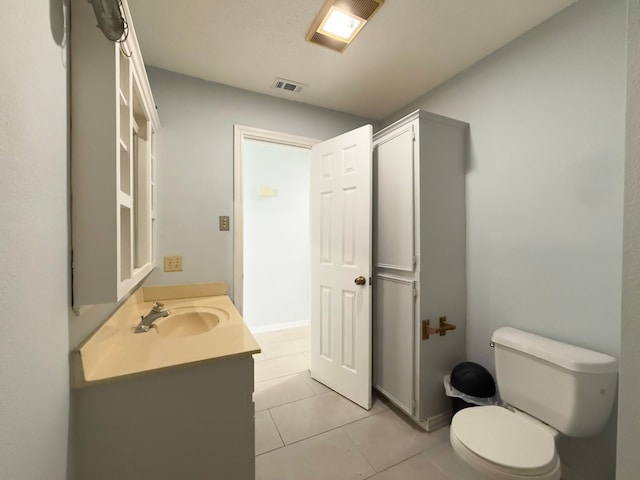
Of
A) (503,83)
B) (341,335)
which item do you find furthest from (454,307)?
(503,83)

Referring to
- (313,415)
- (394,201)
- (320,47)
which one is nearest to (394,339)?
(313,415)

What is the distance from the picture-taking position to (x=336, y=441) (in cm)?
158

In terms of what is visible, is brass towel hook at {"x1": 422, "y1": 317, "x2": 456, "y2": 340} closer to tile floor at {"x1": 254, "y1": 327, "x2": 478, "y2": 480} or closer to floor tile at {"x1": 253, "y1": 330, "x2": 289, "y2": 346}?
tile floor at {"x1": 254, "y1": 327, "x2": 478, "y2": 480}

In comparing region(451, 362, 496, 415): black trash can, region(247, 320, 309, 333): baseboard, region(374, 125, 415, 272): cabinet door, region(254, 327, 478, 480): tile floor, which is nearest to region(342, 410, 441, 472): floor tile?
region(254, 327, 478, 480): tile floor

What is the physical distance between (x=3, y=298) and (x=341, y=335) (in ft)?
6.09

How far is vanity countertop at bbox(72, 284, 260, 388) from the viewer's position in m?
0.86

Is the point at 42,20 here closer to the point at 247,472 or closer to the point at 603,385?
the point at 247,472

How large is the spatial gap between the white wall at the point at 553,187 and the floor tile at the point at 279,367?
4.93 feet

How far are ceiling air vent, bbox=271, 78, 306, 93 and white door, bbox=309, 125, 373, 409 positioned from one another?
47 cm

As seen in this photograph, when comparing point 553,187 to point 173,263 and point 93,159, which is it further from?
point 173,263

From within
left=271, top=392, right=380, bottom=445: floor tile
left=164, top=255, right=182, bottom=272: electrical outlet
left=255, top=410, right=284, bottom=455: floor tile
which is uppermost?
left=164, top=255, right=182, bottom=272: electrical outlet

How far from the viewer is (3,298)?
0.51 meters

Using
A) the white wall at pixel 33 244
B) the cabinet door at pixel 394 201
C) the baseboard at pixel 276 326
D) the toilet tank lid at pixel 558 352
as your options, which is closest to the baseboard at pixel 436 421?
the toilet tank lid at pixel 558 352

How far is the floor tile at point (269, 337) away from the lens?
122 inches
